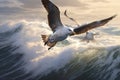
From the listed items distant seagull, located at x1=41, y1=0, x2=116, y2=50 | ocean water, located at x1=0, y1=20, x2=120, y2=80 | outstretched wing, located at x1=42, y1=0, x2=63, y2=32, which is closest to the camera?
distant seagull, located at x1=41, y1=0, x2=116, y2=50

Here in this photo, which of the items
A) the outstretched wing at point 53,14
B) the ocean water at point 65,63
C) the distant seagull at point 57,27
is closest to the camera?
the distant seagull at point 57,27

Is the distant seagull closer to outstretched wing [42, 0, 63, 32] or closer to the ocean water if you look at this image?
outstretched wing [42, 0, 63, 32]

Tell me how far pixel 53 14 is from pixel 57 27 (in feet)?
1.80

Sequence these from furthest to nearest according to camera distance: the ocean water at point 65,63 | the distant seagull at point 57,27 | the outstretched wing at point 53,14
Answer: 1. the ocean water at point 65,63
2. the outstretched wing at point 53,14
3. the distant seagull at point 57,27

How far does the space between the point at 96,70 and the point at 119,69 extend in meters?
3.17

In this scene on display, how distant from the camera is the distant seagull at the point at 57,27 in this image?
16.9 meters

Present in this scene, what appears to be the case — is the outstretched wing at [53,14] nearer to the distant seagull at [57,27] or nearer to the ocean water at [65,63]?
the distant seagull at [57,27]

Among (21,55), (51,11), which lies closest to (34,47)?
(21,55)

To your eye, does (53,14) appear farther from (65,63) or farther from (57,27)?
(65,63)

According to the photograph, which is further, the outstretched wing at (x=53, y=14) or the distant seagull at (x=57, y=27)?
the outstretched wing at (x=53, y=14)

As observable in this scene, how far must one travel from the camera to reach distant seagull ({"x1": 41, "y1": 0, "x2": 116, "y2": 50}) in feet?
55.6

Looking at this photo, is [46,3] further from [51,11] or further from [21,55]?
[21,55]

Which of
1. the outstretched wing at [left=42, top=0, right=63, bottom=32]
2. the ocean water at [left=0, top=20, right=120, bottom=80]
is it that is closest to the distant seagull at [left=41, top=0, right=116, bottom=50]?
the outstretched wing at [left=42, top=0, right=63, bottom=32]

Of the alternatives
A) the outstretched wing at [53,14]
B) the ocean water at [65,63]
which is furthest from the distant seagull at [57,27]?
the ocean water at [65,63]
